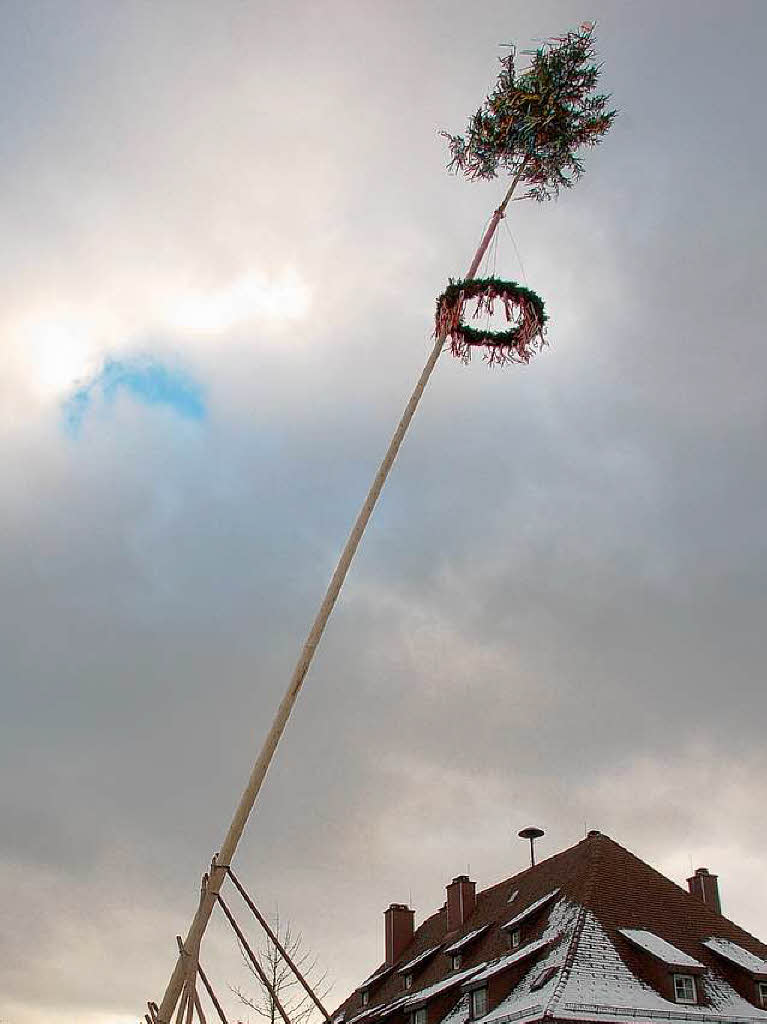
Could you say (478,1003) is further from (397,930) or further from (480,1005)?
(397,930)

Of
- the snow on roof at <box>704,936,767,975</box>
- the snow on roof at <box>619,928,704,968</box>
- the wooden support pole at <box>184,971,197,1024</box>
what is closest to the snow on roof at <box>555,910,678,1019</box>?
the snow on roof at <box>619,928,704,968</box>

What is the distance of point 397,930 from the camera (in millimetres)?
43000

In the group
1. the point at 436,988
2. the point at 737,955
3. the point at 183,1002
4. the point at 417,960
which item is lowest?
the point at 183,1002

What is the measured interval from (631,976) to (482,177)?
65.8 feet

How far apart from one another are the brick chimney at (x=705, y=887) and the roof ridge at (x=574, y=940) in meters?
4.85

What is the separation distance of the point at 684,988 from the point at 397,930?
18563 mm

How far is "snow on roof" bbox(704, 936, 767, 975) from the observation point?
28.6 meters

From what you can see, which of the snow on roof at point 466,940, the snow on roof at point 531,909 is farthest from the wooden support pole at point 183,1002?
the snow on roof at point 466,940

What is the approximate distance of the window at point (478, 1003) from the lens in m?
28.7

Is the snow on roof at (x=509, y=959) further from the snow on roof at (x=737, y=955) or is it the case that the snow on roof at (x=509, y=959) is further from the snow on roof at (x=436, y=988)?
the snow on roof at (x=737, y=955)

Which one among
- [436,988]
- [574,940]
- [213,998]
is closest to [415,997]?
[436,988]

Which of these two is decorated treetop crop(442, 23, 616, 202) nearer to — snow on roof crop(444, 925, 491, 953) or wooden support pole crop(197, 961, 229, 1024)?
wooden support pole crop(197, 961, 229, 1024)

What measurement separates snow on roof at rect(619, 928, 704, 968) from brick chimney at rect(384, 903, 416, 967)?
53.3 ft

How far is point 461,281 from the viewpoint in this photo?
1744cm
